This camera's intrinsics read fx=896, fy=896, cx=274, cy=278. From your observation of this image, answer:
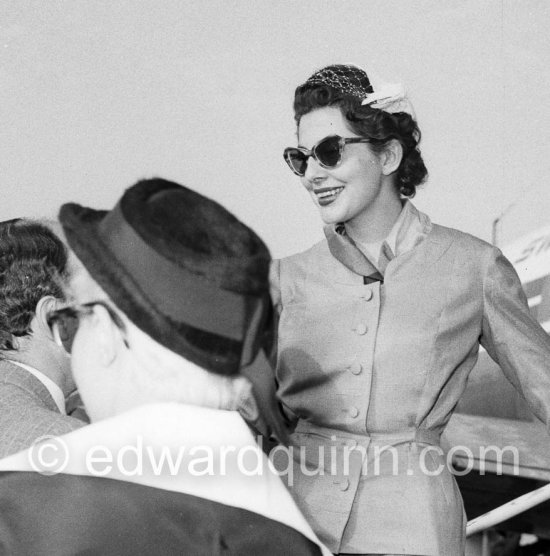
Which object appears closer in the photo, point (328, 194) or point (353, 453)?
point (353, 453)

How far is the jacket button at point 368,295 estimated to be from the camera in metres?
1.75

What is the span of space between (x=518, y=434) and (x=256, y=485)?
2.73 meters

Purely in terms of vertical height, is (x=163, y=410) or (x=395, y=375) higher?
(x=163, y=410)

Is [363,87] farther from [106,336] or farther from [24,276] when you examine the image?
[106,336]

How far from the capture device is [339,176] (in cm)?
177

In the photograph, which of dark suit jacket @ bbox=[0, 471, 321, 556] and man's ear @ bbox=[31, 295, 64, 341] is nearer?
dark suit jacket @ bbox=[0, 471, 321, 556]

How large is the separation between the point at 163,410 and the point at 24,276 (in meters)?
0.66

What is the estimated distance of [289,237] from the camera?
272cm

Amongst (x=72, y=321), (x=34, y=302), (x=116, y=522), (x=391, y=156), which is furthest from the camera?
(x=391, y=156)

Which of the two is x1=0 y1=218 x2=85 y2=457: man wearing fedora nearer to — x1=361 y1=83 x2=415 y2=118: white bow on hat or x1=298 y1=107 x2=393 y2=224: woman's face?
x1=298 y1=107 x2=393 y2=224: woman's face

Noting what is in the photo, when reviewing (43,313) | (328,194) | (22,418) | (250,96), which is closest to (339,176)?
(328,194)

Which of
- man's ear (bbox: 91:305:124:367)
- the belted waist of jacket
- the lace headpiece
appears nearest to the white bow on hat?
the lace headpiece

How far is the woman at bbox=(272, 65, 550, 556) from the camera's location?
162cm

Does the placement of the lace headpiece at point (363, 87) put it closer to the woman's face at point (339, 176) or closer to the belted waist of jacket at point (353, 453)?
the woman's face at point (339, 176)
